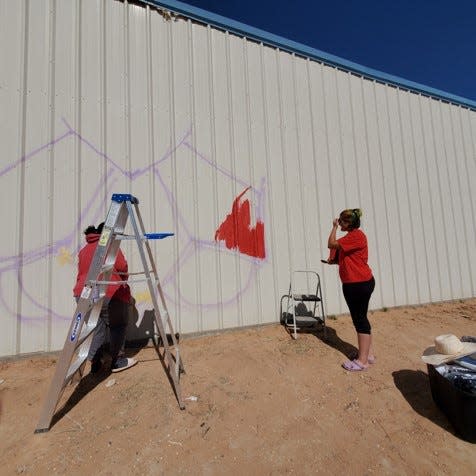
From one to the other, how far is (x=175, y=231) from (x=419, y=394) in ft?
10.2

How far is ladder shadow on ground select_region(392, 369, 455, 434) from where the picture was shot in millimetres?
2260

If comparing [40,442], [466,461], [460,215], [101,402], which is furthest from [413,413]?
[460,215]

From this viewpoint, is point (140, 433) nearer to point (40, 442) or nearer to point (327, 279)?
point (40, 442)

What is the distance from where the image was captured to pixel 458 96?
21.5 feet

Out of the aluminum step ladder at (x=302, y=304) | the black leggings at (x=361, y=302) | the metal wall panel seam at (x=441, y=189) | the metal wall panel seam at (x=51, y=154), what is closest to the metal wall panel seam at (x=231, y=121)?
the aluminum step ladder at (x=302, y=304)

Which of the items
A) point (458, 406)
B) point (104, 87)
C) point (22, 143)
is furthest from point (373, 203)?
point (22, 143)

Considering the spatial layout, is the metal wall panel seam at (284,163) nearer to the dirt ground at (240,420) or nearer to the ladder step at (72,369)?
the dirt ground at (240,420)

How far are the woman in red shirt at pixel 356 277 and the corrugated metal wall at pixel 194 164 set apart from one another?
1551mm

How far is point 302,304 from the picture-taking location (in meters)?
4.61

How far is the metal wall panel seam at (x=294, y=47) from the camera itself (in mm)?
4145

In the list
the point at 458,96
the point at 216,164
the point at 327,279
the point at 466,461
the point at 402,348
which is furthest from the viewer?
the point at 458,96

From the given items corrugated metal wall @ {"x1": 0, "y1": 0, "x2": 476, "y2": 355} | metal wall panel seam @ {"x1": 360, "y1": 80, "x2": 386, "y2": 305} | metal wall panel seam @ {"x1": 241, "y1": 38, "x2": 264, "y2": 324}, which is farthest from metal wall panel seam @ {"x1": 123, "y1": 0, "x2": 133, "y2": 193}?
metal wall panel seam @ {"x1": 360, "y1": 80, "x2": 386, "y2": 305}

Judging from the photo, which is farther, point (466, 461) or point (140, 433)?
point (140, 433)

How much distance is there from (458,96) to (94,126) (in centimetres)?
742
